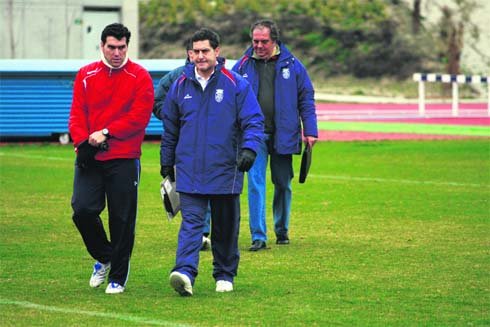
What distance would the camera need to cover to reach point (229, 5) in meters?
58.8

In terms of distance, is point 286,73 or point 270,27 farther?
point 286,73

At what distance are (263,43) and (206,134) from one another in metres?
2.80

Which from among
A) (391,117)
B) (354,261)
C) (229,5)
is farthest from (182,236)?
(229,5)

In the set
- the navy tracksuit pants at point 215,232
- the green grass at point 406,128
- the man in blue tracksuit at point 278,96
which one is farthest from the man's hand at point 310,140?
the green grass at point 406,128

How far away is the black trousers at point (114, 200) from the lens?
9.84 metres

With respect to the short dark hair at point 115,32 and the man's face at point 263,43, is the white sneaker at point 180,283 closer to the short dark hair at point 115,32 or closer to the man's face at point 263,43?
the short dark hair at point 115,32

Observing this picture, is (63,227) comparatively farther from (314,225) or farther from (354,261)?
(354,261)

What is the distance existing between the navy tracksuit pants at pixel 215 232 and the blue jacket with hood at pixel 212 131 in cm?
12

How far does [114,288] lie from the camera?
385 inches

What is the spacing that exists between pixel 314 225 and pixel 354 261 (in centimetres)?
276

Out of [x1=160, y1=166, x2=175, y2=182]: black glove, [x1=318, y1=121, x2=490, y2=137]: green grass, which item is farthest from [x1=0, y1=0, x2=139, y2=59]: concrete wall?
[x1=160, y1=166, x2=175, y2=182]: black glove

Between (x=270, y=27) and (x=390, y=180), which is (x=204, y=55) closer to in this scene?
(x=270, y=27)

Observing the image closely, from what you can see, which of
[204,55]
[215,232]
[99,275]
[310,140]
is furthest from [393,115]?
[204,55]

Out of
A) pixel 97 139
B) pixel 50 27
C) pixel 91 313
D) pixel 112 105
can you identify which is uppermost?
pixel 50 27
